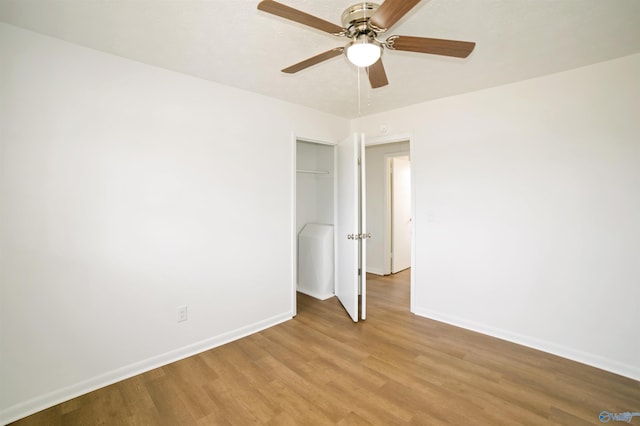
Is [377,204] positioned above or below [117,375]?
above

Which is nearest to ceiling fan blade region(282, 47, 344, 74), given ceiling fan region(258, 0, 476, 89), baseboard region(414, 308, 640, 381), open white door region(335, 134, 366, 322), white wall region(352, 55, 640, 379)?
ceiling fan region(258, 0, 476, 89)

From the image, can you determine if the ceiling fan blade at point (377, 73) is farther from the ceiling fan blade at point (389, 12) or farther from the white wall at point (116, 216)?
the white wall at point (116, 216)

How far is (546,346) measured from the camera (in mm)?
2594

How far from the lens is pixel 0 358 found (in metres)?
1.81

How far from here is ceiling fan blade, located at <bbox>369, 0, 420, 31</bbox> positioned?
3.92ft

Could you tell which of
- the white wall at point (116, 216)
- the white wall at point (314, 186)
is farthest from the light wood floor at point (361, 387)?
the white wall at point (314, 186)

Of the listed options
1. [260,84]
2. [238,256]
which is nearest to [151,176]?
[238,256]

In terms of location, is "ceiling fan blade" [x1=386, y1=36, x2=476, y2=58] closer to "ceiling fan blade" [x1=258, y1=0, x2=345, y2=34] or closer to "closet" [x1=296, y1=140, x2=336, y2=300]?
"ceiling fan blade" [x1=258, y1=0, x2=345, y2=34]

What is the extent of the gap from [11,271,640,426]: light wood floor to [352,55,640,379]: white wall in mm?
299

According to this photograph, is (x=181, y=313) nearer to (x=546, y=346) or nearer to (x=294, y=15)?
(x=294, y=15)

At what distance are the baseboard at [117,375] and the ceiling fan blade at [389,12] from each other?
109 inches

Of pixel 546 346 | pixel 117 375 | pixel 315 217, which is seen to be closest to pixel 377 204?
pixel 315 217

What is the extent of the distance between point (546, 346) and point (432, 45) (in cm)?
273

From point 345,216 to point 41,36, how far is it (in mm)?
2931
